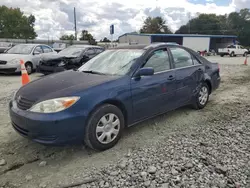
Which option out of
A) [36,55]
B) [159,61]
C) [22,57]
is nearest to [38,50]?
[36,55]

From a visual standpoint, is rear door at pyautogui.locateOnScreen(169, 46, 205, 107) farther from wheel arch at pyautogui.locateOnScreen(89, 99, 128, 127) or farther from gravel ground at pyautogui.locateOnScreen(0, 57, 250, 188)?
wheel arch at pyautogui.locateOnScreen(89, 99, 128, 127)

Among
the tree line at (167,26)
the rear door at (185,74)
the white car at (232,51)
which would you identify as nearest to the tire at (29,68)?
the rear door at (185,74)

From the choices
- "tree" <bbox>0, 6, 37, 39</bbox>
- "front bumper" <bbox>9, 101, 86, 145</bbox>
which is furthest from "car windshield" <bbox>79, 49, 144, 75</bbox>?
"tree" <bbox>0, 6, 37, 39</bbox>

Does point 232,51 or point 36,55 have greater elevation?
point 232,51

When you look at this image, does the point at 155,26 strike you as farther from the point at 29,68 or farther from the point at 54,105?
the point at 54,105

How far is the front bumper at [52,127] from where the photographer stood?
2789mm

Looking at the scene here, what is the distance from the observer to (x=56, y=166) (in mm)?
2959

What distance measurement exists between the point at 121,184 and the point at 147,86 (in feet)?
5.43

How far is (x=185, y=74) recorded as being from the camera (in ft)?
14.7

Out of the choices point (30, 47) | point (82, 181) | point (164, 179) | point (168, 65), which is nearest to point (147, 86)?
point (168, 65)

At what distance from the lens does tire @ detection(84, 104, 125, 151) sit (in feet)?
10.1

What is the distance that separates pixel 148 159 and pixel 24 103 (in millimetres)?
1844

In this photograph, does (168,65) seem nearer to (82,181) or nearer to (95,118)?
(95,118)

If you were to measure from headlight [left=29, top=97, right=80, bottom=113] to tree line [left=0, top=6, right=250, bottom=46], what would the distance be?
4857 centimetres
